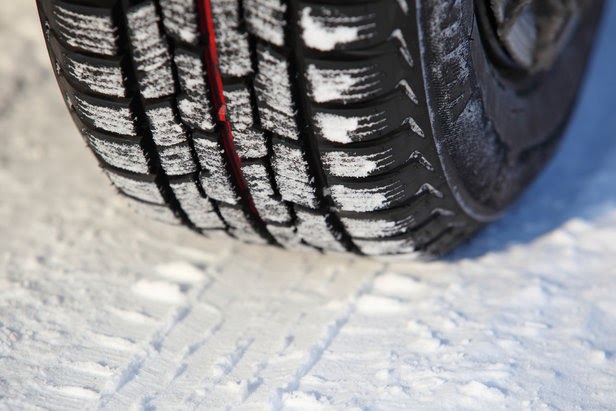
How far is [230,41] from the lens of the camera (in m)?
0.96

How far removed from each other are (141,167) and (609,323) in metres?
0.87

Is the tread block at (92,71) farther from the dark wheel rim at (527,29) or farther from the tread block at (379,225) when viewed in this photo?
the dark wheel rim at (527,29)

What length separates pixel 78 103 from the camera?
1.10 metres

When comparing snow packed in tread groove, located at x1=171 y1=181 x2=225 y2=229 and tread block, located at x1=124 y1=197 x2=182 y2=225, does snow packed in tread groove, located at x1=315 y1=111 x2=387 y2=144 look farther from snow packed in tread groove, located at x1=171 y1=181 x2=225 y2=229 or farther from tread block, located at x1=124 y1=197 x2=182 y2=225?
tread block, located at x1=124 y1=197 x2=182 y2=225

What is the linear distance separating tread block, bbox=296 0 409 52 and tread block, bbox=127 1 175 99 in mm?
207

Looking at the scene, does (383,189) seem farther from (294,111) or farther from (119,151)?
(119,151)

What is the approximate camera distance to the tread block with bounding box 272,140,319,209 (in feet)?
3.48

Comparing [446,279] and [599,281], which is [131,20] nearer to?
[446,279]

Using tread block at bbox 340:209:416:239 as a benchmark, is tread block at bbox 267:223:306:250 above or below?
below

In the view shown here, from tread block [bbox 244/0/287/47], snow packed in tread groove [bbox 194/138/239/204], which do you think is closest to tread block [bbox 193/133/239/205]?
snow packed in tread groove [bbox 194/138/239/204]

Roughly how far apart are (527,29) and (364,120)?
56 cm

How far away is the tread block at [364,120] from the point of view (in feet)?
3.29

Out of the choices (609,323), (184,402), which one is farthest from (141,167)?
(609,323)

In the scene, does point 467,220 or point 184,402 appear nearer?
point 184,402
